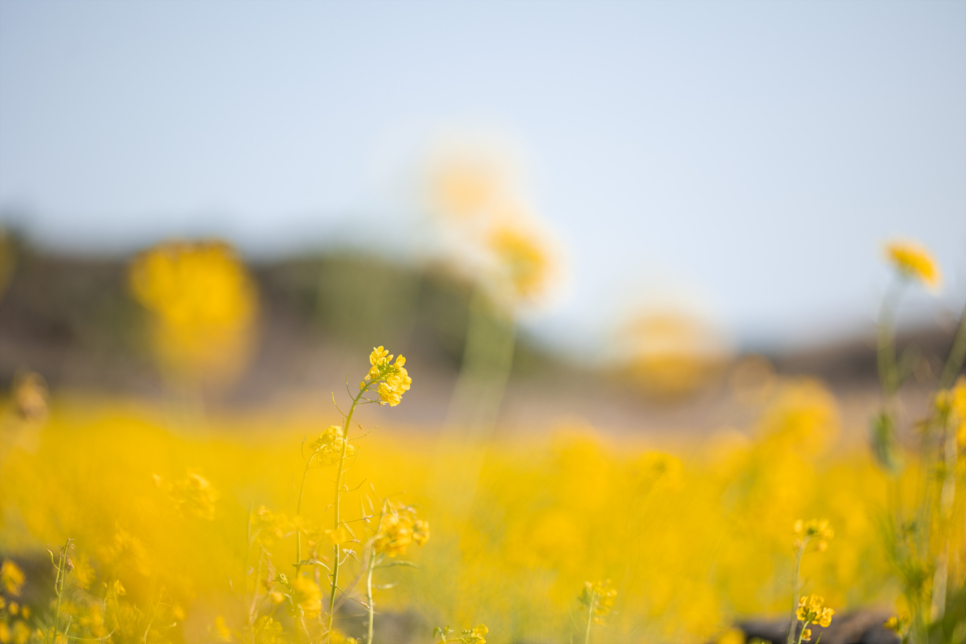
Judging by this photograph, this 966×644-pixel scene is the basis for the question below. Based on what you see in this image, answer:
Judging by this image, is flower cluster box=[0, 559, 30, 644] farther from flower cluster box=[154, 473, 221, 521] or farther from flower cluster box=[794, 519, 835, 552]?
flower cluster box=[794, 519, 835, 552]

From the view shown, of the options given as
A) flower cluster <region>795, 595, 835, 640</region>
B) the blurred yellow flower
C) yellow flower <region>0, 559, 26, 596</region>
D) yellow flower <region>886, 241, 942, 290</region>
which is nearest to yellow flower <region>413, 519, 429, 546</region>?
flower cluster <region>795, 595, 835, 640</region>

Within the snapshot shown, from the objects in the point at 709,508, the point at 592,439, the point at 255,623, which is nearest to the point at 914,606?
the point at 255,623

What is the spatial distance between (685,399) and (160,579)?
19.1 metres

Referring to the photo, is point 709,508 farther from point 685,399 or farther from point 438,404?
point 685,399

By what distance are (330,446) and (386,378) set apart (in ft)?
0.62

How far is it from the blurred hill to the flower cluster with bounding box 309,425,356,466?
25.7 ft

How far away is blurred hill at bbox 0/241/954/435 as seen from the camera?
12422 millimetres

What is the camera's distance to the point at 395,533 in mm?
1169

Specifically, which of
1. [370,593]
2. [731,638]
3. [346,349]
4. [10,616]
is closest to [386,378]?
[370,593]

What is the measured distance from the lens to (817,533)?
1.47 m

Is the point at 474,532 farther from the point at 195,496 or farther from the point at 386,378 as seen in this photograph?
the point at 386,378

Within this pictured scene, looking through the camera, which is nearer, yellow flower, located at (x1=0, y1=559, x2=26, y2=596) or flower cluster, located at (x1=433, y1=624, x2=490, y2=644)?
flower cluster, located at (x1=433, y1=624, x2=490, y2=644)

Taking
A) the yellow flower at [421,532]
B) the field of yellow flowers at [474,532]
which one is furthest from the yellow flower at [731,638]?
the yellow flower at [421,532]

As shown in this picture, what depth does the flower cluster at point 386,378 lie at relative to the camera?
3.69ft
